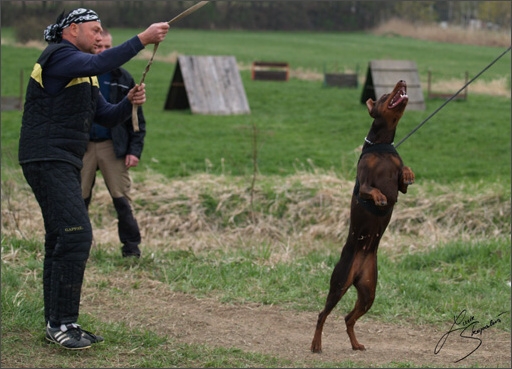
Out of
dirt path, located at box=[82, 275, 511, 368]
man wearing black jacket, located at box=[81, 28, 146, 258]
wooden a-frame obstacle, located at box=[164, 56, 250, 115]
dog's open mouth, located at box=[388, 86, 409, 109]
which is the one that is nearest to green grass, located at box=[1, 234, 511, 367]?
dirt path, located at box=[82, 275, 511, 368]

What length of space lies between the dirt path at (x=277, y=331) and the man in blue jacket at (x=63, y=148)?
2.53 ft

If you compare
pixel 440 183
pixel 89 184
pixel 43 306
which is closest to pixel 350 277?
pixel 43 306

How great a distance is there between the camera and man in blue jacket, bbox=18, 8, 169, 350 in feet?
16.8

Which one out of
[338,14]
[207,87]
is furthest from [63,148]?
[338,14]

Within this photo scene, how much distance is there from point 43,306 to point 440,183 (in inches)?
284

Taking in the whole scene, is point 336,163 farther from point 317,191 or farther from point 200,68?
point 200,68

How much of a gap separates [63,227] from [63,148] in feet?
1.59

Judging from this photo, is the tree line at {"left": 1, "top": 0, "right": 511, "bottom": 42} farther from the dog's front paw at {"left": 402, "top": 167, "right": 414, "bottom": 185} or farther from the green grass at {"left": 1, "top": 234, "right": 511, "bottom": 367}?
the dog's front paw at {"left": 402, "top": 167, "right": 414, "bottom": 185}

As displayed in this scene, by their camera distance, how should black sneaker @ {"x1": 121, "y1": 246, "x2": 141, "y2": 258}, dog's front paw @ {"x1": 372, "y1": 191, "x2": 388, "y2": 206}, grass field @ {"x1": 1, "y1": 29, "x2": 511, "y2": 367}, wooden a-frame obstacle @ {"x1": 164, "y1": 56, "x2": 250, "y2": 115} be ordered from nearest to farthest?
1. dog's front paw @ {"x1": 372, "y1": 191, "x2": 388, "y2": 206}
2. grass field @ {"x1": 1, "y1": 29, "x2": 511, "y2": 367}
3. black sneaker @ {"x1": 121, "y1": 246, "x2": 141, "y2": 258}
4. wooden a-frame obstacle @ {"x1": 164, "y1": 56, "x2": 250, "y2": 115}

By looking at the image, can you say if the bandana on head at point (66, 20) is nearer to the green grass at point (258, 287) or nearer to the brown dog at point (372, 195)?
the brown dog at point (372, 195)

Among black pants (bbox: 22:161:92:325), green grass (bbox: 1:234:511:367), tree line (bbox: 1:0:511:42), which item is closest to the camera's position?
black pants (bbox: 22:161:92:325)

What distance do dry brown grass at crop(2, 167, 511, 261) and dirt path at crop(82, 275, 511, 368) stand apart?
7.14 feet

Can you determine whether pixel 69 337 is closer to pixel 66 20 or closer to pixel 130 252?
pixel 66 20

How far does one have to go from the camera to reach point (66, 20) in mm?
5246
